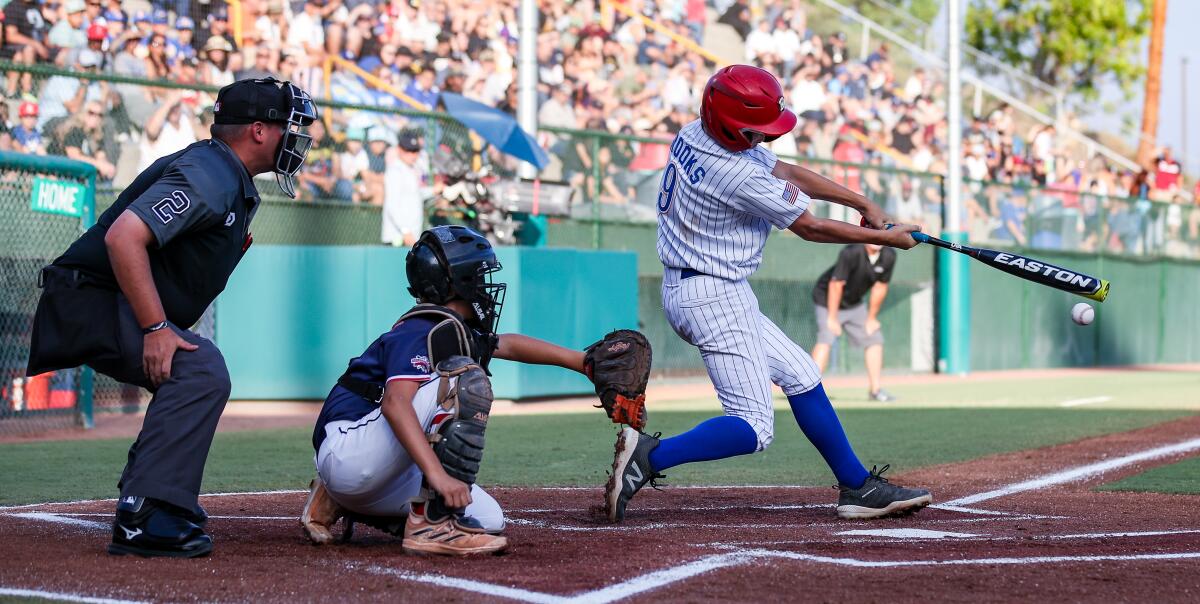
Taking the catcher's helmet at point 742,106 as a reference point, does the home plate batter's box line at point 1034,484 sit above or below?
below

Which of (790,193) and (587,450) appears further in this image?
(587,450)

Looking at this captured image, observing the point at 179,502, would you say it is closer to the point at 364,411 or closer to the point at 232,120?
the point at 364,411

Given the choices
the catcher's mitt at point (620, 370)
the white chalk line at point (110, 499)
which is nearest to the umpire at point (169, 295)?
the catcher's mitt at point (620, 370)

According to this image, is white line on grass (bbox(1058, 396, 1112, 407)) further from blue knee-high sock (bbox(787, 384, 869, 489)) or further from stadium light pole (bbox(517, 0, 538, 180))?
blue knee-high sock (bbox(787, 384, 869, 489))

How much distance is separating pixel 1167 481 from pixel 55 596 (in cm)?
562

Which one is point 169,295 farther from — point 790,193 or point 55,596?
point 790,193

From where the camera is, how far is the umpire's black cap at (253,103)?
484cm

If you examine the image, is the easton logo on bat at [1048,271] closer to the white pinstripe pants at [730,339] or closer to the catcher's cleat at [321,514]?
the white pinstripe pants at [730,339]

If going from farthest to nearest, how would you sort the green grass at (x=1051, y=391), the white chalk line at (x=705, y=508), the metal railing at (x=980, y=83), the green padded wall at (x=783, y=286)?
1. the metal railing at (x=980, y=83)
2. the green padded wall at (x=783, y=286)
3. the green grass at (x=1051, y=391)
4. the white chalk line at (x=705, y=508)

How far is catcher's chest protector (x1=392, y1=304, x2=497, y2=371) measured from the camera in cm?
462

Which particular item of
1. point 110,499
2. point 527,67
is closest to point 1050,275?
point 110,499

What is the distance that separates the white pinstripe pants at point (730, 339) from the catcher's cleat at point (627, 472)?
387 mm

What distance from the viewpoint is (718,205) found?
5.56 m

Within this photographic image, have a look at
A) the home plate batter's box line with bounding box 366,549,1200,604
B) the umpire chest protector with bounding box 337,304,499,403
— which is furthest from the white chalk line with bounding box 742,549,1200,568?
the umpire chest protector with bounding box 337,304,499,403
